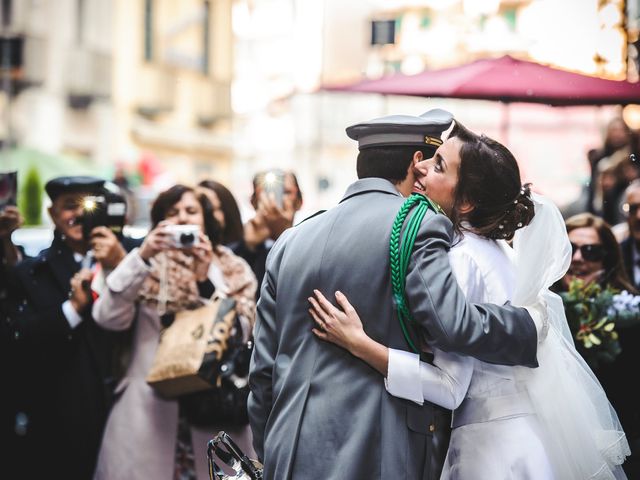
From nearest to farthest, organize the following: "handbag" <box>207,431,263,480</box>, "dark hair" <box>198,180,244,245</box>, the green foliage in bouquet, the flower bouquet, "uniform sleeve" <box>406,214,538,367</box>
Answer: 1. "uniform sleeve" <box>406,214,538,367</box>
2. "handbag" <box>207,431,263,480</box>
3. the flower bouquet
4. "dark hair" <box>198,180,244,245</box>
5. the green foliage in bouquet

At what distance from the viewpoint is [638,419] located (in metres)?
4.04

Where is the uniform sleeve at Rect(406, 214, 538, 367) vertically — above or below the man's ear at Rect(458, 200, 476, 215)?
below

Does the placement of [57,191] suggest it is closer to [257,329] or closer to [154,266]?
[154,266]

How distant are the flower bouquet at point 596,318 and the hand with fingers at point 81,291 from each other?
2313mm

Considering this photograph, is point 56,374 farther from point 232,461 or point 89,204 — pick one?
point 232,461

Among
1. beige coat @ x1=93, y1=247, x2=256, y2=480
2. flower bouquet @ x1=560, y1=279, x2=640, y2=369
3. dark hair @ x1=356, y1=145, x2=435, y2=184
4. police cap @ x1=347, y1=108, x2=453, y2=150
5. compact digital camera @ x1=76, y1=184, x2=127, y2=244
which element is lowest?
beige coat @ x1=93, y1=247, x2=256, y2=480

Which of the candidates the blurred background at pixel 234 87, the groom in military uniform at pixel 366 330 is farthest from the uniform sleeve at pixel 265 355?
the blurred background at pixel 234 87

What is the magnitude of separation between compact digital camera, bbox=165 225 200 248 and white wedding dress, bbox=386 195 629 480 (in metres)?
1.77

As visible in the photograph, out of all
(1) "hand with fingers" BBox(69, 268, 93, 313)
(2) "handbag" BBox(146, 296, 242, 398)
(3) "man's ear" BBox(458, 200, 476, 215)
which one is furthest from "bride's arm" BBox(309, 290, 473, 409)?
(1) "hand with fingers" BBox(69, 268, 93, 313)

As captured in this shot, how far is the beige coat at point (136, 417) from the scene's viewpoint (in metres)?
4.32

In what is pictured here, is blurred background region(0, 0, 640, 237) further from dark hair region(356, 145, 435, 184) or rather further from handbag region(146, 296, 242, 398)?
dark hair region(356, 145, 435, 184)

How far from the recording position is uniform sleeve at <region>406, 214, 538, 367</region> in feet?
8.73

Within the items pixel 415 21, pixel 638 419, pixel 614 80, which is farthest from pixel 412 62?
pixel 638 419

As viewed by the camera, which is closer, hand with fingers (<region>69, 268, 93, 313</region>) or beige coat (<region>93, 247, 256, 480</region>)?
beige coat (<region>93, 247, 256, 480</region>)
